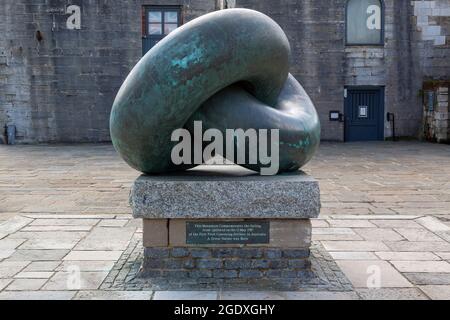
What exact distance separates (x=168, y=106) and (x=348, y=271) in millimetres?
1943

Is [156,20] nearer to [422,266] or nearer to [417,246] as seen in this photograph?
[417,246]

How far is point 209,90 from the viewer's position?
381 cm

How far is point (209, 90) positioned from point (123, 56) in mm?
14578

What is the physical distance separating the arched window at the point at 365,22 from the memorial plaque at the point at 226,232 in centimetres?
1496

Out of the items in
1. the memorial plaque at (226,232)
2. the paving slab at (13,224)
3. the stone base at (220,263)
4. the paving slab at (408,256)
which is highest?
the memorial plaque at (226,232)

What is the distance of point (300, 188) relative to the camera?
3848 millimetres

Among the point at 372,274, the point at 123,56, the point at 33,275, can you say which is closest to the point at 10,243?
the point at 33,275

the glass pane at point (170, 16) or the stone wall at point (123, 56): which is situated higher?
the glass pane at point (170, 16)

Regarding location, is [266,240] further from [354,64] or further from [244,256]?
[354,64]

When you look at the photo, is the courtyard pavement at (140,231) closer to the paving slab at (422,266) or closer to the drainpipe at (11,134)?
the paving slab at (422,266)

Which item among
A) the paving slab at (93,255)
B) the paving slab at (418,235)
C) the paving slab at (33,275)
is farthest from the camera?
the paving slab at (418,235)

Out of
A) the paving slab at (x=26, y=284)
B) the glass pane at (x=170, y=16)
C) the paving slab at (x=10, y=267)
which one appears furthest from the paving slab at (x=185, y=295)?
the glass pane at (x=170, y=16)

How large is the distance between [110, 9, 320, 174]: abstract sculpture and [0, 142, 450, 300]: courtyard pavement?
102 cm

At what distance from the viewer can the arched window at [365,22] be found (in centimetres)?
1772
